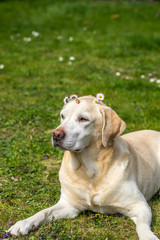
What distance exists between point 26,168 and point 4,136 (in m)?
0.98

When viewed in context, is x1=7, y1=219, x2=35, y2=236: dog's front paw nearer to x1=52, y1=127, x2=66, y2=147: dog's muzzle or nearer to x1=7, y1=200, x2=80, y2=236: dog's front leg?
x1=7, y1=200, x2=80, y2=236: dog's front leg

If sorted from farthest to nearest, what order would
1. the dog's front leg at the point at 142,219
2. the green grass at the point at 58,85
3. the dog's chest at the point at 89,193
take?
the green grass at the point at 58,85, the dog's chest at the point at 89,193, the dog's front leg at the point at 142,219

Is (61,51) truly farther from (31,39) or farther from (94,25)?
(94,25)

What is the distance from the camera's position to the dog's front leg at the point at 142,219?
3.49 metres

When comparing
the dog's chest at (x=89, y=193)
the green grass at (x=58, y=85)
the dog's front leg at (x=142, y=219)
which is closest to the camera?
the dog's front leg at (x=142, y=219)

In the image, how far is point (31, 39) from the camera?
11172mm

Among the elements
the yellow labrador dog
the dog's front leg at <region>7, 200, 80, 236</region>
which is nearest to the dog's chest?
the yellow labrador dog

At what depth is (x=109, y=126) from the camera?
3.71 m

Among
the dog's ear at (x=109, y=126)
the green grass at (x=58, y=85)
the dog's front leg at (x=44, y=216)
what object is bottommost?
the green grass at (x=58, y=85)

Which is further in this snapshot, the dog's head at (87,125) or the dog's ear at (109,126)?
the dog's ear at (109,126)

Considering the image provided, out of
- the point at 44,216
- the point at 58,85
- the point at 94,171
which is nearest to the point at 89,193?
the point at 94,171

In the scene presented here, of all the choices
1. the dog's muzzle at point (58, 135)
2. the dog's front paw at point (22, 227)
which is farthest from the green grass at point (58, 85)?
the dog's muzzle at point (58, 135)

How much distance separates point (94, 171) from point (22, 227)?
0.87 meters

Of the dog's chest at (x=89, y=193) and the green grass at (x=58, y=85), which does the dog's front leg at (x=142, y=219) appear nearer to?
the green grass at (x=58, y=85)
